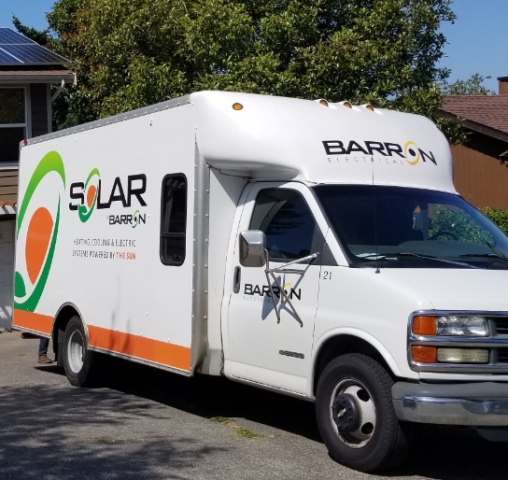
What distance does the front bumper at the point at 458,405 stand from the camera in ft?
18.8

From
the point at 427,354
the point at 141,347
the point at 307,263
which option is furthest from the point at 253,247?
the point at 141,347

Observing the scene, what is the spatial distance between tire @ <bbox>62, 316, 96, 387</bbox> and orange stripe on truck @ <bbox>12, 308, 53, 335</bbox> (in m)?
0.36

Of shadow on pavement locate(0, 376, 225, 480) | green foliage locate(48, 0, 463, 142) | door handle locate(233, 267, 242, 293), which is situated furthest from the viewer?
green foliage locate(48, 0, 463, 142)

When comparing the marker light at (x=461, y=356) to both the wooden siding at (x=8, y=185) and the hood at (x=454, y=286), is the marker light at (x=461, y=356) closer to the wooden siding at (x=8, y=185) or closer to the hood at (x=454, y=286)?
the hood at (x=454, y=286)

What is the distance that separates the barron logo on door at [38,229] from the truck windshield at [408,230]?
4.53m

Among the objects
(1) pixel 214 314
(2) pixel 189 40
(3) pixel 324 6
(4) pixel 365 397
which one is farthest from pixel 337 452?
(3) pixel 324 6

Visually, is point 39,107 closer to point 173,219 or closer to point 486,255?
point 173,219

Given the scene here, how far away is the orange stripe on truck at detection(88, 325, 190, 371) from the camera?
788cm

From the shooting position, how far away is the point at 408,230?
6.97m

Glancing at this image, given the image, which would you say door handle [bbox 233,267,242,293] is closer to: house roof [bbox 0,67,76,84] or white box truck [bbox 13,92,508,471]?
white box truck [bbox 13,92,508,471]

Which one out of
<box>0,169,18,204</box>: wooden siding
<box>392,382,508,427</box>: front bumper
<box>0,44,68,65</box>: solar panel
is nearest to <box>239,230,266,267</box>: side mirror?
<box>392,382,508,427</box>: front bumper

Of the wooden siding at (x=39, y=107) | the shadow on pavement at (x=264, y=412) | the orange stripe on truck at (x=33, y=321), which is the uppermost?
the wooden siding at (x=39, y=107)

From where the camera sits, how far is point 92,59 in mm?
17375

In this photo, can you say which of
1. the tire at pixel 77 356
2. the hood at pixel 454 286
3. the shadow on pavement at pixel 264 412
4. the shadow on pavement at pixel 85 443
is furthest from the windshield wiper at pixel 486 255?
the tire at pixel 77 356
